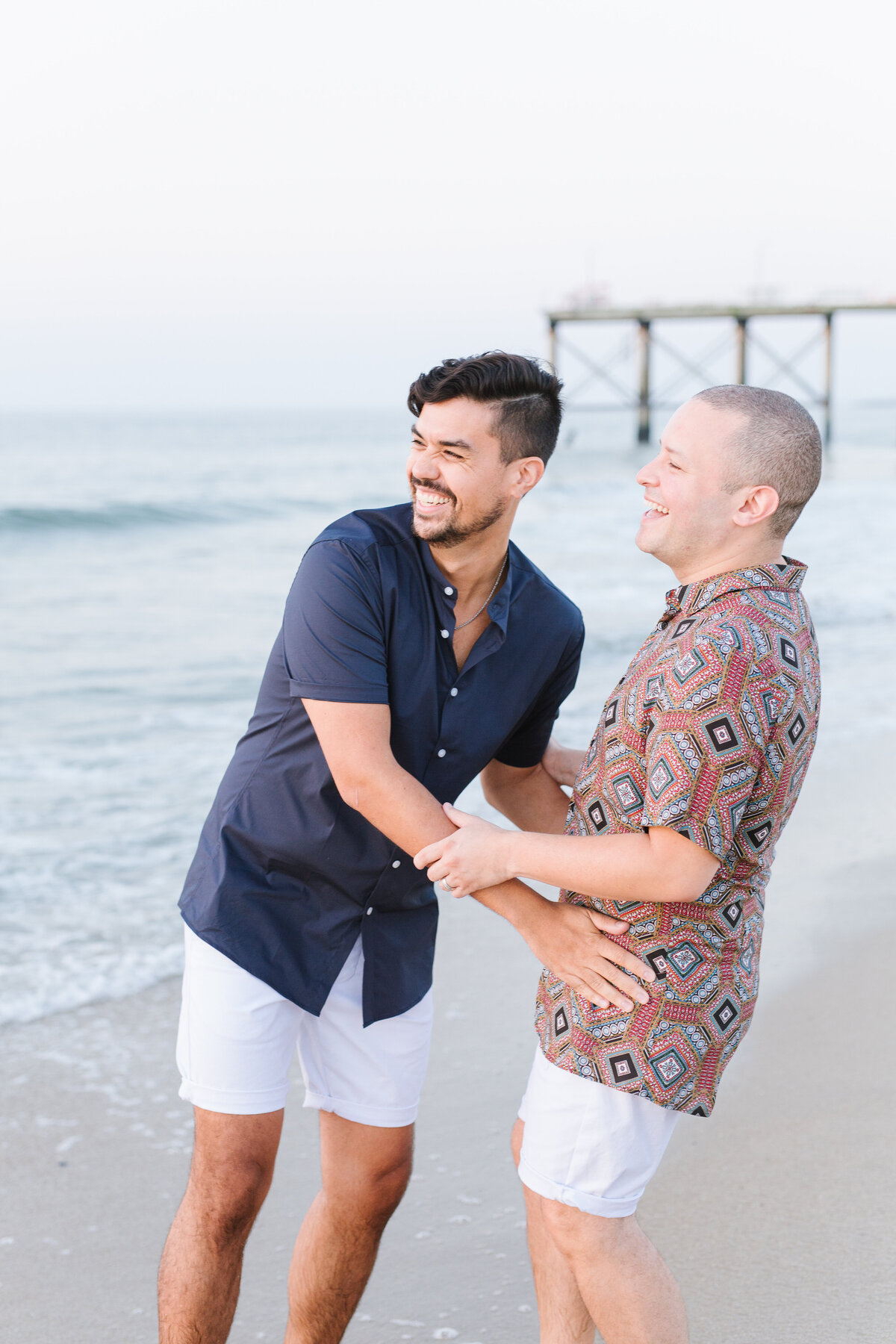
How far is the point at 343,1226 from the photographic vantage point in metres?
2.60

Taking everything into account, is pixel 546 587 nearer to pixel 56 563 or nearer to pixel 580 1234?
pixel 580 1234

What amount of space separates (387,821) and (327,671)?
0.95 feet

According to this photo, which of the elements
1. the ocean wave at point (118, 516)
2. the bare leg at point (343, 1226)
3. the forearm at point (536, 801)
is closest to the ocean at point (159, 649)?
the ocean wave at point (118, 516)

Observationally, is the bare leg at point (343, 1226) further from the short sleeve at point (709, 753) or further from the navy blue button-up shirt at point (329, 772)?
the short sleeve at point (709, 753)

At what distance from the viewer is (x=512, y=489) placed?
2537mm

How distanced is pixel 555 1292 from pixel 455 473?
1.51 meters

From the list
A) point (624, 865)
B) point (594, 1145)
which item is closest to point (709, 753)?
point (624, 865)

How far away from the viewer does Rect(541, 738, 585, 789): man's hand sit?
277 centimetres

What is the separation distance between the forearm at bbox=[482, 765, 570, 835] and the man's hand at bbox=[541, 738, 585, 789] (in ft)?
0.05

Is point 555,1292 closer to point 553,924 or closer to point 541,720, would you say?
point 553,924

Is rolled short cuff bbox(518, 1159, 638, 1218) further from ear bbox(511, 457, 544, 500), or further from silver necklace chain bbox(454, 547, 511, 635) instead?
ear bbox(511, 457, 544, 500)

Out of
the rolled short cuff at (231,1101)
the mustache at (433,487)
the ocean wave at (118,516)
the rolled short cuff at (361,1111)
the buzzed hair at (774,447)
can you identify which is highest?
the buzzed hair at (774,447)

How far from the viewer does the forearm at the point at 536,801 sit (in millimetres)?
2779

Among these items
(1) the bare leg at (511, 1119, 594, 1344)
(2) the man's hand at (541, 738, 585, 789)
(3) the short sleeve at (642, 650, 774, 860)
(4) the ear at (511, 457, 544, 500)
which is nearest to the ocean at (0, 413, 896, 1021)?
(2) the man's hand at (541, 738, 585, 789)
